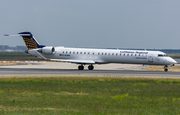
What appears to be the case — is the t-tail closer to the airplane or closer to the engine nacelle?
the airplane

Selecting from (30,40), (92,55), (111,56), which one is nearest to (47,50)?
(30,40)

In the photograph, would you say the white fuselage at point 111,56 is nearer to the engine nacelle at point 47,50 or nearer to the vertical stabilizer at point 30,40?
the engine nacelle at point 47,50

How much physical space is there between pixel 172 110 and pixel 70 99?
20.0ft

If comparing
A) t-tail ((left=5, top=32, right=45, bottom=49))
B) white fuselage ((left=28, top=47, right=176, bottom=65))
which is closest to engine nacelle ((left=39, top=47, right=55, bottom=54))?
white fuselage ((left=28, top=47, right=176, bottom=65))

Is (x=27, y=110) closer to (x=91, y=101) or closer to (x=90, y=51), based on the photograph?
(x=91, y=101)

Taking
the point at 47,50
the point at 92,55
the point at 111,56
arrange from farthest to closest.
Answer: the point at 47,50
the point at 92,55
the point at 111,56

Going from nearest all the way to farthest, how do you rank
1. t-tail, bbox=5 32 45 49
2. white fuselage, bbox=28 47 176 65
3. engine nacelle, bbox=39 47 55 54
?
1. white fuselage, bbox=28 47 176 65
2. engine nacelle, bbox=39 47 55 54
3. t-tail, bbox=5 32 45 49

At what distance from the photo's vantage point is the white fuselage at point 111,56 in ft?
152

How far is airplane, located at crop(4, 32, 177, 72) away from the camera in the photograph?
152ft

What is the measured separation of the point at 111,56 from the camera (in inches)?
1876

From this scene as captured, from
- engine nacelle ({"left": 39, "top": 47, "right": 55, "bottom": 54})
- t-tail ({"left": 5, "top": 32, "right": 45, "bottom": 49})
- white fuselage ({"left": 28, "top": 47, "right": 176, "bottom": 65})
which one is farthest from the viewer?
t-tail ({"left": 5, "top": 32, "right": 45, "bottom": 49})

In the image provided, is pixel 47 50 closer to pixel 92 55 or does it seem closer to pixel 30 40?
pixel 30 40

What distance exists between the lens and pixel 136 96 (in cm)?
1909

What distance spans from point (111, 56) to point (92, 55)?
3354 mm
